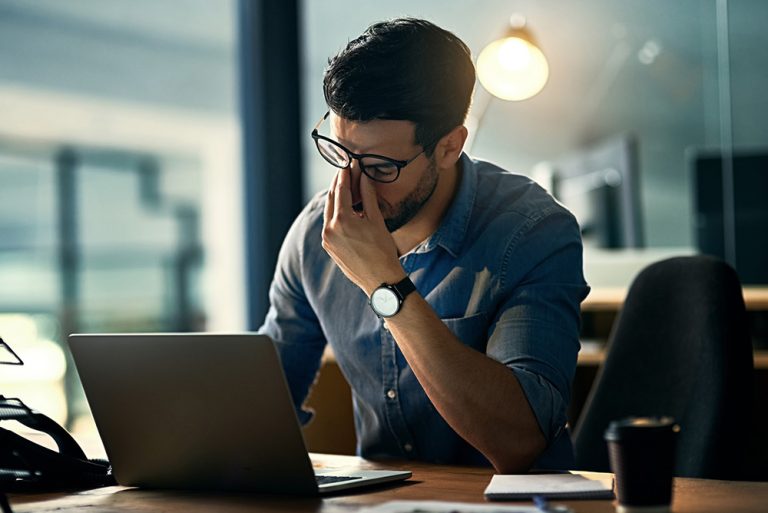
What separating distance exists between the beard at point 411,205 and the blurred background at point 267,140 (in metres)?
1.62

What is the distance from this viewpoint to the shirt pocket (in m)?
1.71

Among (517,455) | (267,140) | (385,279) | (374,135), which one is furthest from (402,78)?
(267,140)

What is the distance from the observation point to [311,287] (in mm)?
1896

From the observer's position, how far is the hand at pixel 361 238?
1.60m

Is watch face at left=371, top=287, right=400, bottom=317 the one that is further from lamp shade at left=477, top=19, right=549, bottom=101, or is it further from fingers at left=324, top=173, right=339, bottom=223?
lamp shade at left=477, top=19, right=549, bottom=101

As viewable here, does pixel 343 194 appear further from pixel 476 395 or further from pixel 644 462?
pixel 644 462

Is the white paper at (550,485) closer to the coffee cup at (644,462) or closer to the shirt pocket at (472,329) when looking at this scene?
the coffee cup at (644,462)

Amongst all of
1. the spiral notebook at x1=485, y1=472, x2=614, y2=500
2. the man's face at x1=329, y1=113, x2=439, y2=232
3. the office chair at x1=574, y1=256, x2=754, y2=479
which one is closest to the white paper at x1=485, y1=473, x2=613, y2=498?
the spiral notebook at x1=485, y1=472, x2=614, y2=500

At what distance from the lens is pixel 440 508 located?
1128 millimetres

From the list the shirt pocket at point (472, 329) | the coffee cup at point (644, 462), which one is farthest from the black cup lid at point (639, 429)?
the shirt pocket at point (472, 329)

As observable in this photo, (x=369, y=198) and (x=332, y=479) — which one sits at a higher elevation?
(x=369, y=198)

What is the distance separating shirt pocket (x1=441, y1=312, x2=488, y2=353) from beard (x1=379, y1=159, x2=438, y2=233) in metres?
0.19

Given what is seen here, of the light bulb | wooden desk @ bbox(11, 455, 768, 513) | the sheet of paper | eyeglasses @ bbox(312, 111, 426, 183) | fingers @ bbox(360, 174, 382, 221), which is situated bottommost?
wooden desk @ bbox(11, 455, 768, 513)

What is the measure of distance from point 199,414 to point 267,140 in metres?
2.46
